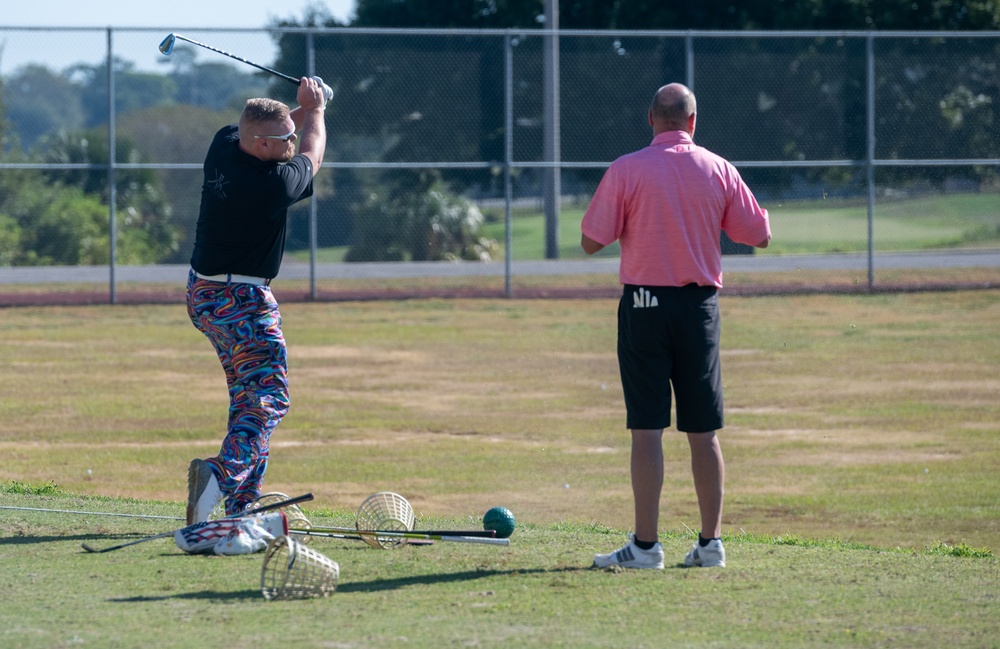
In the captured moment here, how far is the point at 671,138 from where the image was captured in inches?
208

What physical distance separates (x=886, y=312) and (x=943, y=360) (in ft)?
14.5

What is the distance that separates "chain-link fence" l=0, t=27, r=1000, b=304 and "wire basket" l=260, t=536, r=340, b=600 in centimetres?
1470

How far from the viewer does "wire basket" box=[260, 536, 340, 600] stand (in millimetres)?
4711

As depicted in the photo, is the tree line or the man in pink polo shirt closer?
the man in pink polo shirt

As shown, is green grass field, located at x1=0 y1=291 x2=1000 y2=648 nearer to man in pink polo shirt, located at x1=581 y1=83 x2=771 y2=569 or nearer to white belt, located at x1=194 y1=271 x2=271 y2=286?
man in pink polo shirt, located at x1=581 y1=83 x2=771 y2=569

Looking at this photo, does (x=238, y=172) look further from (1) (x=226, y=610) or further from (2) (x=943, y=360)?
(2) (x=943, y=360)

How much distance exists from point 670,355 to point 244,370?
5.94ft

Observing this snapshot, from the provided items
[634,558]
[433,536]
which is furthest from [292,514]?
[634,558]

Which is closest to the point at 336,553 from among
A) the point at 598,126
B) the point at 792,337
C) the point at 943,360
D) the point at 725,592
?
the point at 725,592

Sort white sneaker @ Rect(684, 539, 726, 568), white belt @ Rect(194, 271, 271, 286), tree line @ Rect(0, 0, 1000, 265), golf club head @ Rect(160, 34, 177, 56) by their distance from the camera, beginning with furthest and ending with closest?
tree line @ Rect(0, 0, 1000, 265) < golf club head @ Rect(160, 34, 177, 56) < white belt @ Rect(194, 271, 271, 286) < white sneaker @ Rect(684, 539, 726, 568)

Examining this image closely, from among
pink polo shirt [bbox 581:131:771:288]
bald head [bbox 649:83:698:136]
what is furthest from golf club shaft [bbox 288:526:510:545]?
bald head [bbox 649:83:698:136]

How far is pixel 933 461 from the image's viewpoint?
9.20 m

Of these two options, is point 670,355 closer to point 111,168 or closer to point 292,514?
point 292,514

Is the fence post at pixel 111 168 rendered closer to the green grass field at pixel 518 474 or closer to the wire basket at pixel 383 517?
the green grass field at pixel 518 474
